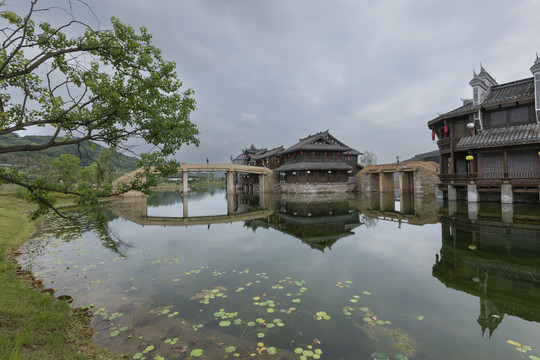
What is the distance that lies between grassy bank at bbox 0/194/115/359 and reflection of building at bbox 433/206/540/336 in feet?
24.9

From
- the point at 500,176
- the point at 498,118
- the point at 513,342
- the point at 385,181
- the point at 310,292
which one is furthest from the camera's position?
the point at 385,181

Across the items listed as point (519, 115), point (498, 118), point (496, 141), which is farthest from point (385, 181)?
point (519, 115)

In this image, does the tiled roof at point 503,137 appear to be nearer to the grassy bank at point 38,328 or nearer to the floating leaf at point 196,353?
the floating leaf at point 196,353

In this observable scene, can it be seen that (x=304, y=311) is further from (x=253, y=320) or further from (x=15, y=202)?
(x=15, y=202)

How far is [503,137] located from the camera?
20.3 meters

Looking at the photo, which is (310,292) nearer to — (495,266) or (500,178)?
(495,266)

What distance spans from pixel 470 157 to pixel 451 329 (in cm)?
2328

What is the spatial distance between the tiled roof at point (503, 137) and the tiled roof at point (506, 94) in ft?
8.03

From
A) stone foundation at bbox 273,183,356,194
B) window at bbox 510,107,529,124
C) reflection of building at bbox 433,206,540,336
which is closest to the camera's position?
reflection of building at bbox 433,206,540,336

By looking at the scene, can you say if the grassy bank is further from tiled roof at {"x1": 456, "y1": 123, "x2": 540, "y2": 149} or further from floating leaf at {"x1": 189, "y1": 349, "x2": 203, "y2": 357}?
tiled roof at {"x1": 456, "y1": 123, "x2": 540, "y2": 149}

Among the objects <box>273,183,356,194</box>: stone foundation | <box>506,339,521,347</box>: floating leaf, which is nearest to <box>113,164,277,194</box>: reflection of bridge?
<box>273,183,356,194</box>: stone foundation

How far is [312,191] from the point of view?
41469 mm

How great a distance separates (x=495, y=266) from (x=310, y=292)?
6.54m

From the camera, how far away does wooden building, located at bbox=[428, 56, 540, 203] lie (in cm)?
1947
